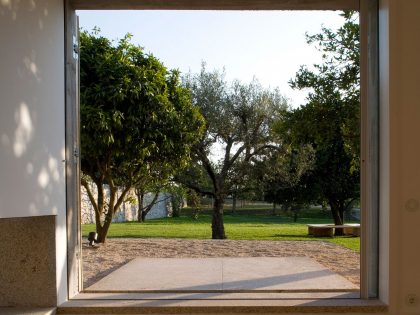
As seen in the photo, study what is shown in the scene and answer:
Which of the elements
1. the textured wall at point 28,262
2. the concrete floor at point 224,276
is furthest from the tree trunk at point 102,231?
the textured wall at point 28,262

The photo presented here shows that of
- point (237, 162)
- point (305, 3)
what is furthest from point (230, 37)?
point (305, 3)

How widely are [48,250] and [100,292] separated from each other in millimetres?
597

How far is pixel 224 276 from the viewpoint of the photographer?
4.30m

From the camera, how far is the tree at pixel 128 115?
6.05 m

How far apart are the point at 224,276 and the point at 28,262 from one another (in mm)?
1741

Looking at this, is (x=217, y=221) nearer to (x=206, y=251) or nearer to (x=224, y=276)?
(x=206, y=251)

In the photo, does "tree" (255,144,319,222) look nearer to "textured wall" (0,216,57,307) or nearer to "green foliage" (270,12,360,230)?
"green foliage" (270,12,360,230)

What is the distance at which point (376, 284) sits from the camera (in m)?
3.22

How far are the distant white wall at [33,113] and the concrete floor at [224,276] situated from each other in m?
0.90

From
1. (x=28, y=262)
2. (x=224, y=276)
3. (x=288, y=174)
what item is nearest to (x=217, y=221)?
(x=288, y=174)

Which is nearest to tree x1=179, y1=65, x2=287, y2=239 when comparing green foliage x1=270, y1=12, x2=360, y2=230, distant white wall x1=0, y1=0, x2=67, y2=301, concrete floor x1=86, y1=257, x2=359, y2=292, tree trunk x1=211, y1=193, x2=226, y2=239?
tree trunk x1=211, y1=193, x2=226, y2=239

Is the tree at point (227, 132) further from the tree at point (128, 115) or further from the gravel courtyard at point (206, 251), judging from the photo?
the tree at point (128, 115)

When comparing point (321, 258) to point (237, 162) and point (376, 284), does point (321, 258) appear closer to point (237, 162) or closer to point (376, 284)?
point (376, 284)

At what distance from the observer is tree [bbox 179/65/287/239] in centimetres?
980
